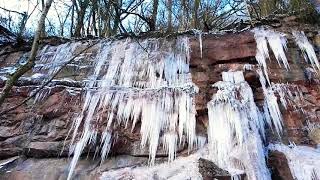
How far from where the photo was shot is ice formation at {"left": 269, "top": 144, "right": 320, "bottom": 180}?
184 inches

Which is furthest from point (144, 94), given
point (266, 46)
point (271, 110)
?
point (266, 46)

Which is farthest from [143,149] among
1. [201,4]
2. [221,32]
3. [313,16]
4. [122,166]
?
[201,4]

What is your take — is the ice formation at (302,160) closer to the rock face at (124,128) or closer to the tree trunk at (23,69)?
the rock face at (124,128)

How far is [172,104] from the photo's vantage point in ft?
18.4

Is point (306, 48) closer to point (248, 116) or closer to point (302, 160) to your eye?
point (248, 116)

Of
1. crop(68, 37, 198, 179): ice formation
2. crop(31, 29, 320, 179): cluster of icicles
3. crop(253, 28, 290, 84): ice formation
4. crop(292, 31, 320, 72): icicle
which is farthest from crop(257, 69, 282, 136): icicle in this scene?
crop(68, 37, 198, 179): ice formation

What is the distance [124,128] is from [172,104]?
771 millimetres

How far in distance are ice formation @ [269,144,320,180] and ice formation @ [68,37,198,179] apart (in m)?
1.20

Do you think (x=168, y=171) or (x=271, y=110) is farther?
(x=271, y=110)

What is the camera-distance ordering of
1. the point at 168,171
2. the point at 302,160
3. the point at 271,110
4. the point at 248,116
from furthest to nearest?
the point at 271,110 < the point at 248,116 < the point at 168,171 < the point at 302,160

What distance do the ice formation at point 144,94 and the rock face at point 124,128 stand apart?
14 centimetres

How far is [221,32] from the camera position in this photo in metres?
6.48

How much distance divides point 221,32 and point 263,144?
2230 mm

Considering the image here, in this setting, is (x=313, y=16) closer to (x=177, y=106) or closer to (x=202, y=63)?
(x=202, y=63)
